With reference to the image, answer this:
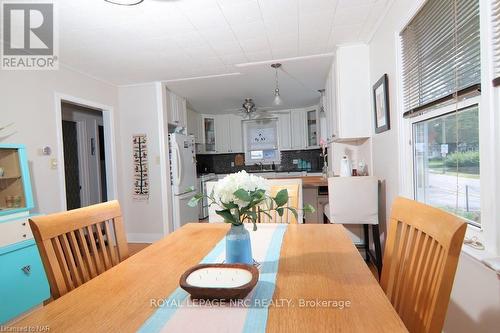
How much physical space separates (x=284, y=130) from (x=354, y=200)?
3698mm

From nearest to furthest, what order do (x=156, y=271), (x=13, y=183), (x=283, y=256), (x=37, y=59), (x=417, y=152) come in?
(x=156, y=271) < (x=283, y=256) < (x=417, y=152) < (x=13, y=183) < (x=37, y=59)

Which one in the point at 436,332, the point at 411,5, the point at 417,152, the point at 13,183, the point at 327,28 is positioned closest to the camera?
the point at 436,332

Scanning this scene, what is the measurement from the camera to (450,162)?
1487 millimetres

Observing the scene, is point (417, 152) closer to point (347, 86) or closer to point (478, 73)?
point (478, 73)

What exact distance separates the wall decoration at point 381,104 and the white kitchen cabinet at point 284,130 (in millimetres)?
3360

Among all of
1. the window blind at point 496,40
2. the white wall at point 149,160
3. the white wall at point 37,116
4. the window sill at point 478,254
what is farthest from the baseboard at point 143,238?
the window blind at point 496,40

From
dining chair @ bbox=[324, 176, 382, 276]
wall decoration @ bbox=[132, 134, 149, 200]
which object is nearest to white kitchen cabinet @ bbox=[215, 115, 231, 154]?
wall decoration @ bbox=[132, 134, 149, 200]

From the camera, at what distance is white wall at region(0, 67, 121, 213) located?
2348mm

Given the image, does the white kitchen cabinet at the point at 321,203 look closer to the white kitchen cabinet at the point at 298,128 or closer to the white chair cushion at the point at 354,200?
the white chair cushion at the point at 354,200

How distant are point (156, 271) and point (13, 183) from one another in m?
2.02

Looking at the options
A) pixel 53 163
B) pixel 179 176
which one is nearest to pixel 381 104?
pixel 179 176

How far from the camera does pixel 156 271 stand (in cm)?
98

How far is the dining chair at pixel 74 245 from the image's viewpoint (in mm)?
945

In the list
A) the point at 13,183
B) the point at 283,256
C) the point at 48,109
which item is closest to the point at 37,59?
the point at 48,109
